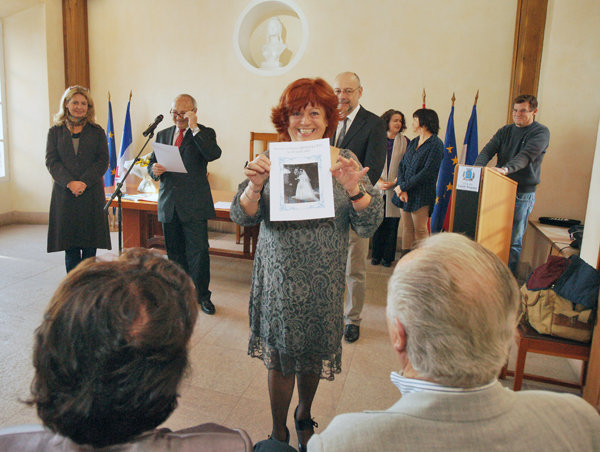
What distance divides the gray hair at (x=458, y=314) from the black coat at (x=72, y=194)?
304 centimetres

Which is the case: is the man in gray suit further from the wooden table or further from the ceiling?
the ceiling

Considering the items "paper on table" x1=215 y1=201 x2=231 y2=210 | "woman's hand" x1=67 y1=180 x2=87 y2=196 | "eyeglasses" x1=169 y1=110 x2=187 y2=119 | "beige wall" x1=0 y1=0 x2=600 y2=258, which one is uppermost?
"beige wall" x1=0 y1=0 x2=600 y2=258

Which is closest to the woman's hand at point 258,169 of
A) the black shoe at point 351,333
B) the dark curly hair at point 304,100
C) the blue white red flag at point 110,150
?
the dark curly hair at point 304,100

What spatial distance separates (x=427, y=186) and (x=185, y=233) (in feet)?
7.37

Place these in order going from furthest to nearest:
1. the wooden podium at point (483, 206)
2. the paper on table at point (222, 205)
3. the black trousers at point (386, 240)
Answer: the black trousers at point (386, 240) → the paper on table at point (222, 205) → the wooden podium at point (483, 206)

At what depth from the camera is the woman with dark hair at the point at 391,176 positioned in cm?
443

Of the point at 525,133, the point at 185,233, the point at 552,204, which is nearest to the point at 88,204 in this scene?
the point at 185,233

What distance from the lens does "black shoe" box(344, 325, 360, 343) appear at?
2.78m

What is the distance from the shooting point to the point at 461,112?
480cm

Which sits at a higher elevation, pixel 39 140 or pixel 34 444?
pixel 39 140

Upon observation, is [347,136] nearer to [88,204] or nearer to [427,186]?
[427,186]

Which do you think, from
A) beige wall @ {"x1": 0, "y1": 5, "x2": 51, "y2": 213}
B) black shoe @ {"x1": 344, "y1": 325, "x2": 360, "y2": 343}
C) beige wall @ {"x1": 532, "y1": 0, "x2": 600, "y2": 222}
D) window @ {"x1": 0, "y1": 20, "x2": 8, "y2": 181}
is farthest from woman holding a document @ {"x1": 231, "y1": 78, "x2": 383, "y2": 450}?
window @ {"x1": 0, "y1": 20, "x2": 8, "y2": 181}

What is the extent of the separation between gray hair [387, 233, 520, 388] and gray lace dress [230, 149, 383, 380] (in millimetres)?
812

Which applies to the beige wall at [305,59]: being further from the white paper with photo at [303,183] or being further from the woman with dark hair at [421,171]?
the white paper with photo at [303,183]
